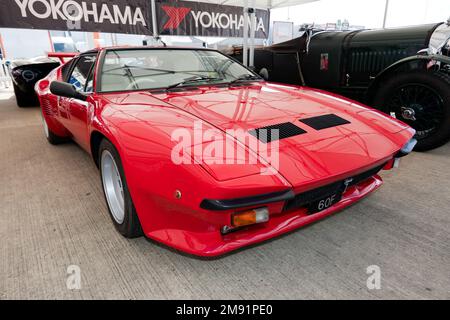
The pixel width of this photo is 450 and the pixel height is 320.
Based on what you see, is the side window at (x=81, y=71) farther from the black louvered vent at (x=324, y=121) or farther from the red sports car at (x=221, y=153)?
the black louvered vent at (x=324, y=121)

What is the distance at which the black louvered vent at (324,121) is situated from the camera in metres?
1.50

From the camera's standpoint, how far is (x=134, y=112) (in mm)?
1541

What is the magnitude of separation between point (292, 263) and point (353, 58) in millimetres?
3218

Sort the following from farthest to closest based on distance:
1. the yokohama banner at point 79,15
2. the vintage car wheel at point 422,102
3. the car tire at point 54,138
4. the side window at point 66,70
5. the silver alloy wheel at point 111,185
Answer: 1. the yokohama banner at point 79,15
2. the car tire at point 54,138
3. the side window at point 66,70
4. the vintage car wheel at point 422,102
5. the silver alloy wheel at point 111,185

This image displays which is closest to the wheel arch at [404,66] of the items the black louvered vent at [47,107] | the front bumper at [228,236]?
the front bumper at [228,236]

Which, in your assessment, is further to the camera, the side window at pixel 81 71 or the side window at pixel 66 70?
the side window at pixel 66 70

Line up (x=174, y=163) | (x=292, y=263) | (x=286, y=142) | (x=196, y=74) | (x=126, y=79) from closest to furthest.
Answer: (x=174, y=163) < (x=286, y=142) < (x=292, y=263) < (x=126, y=79) < (x=196, y=74)

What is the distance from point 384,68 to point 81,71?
3.34 m

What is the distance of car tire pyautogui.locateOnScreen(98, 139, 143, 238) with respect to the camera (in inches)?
57.4

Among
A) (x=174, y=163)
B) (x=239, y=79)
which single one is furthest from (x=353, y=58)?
(x=174, y=163)

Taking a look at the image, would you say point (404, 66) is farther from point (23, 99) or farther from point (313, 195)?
point (23, 99)

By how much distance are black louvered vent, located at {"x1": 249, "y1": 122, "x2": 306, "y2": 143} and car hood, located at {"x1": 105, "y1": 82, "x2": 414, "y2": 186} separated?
0.09ft
